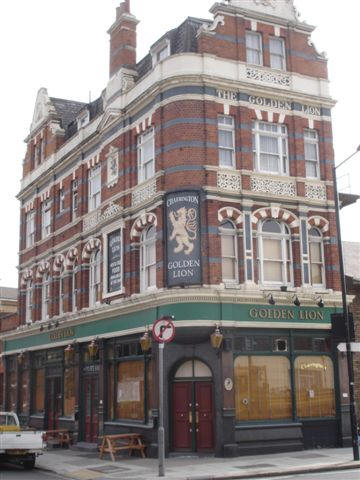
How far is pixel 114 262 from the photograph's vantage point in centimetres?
2878

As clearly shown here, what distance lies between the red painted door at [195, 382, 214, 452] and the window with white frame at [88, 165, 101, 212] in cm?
1084

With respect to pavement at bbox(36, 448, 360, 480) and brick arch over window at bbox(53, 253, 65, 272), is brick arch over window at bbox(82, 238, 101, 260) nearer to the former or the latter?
brick arch over window at bbox(53, 253, 65, 272)

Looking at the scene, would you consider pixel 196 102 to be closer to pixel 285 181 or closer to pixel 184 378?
pixel 285 181

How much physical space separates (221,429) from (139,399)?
4.15 m

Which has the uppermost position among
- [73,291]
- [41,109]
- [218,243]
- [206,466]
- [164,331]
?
[41,109]

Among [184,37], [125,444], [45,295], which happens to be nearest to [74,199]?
[45,295]

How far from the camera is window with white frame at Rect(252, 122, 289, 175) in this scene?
2656 cm

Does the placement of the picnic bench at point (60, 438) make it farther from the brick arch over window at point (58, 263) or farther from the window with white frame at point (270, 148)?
the window with white frame at point (270, 148)

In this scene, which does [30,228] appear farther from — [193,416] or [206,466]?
[206,466]

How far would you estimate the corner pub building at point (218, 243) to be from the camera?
78.4ft

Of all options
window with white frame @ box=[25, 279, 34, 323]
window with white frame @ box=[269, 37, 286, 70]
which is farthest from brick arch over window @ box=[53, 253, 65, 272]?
window with white frame @ box=[269, 37, 286, 70]

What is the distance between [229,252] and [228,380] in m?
4.60

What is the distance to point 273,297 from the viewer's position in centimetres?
2483

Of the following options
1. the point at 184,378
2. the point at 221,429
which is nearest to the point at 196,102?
the point at 184,378
